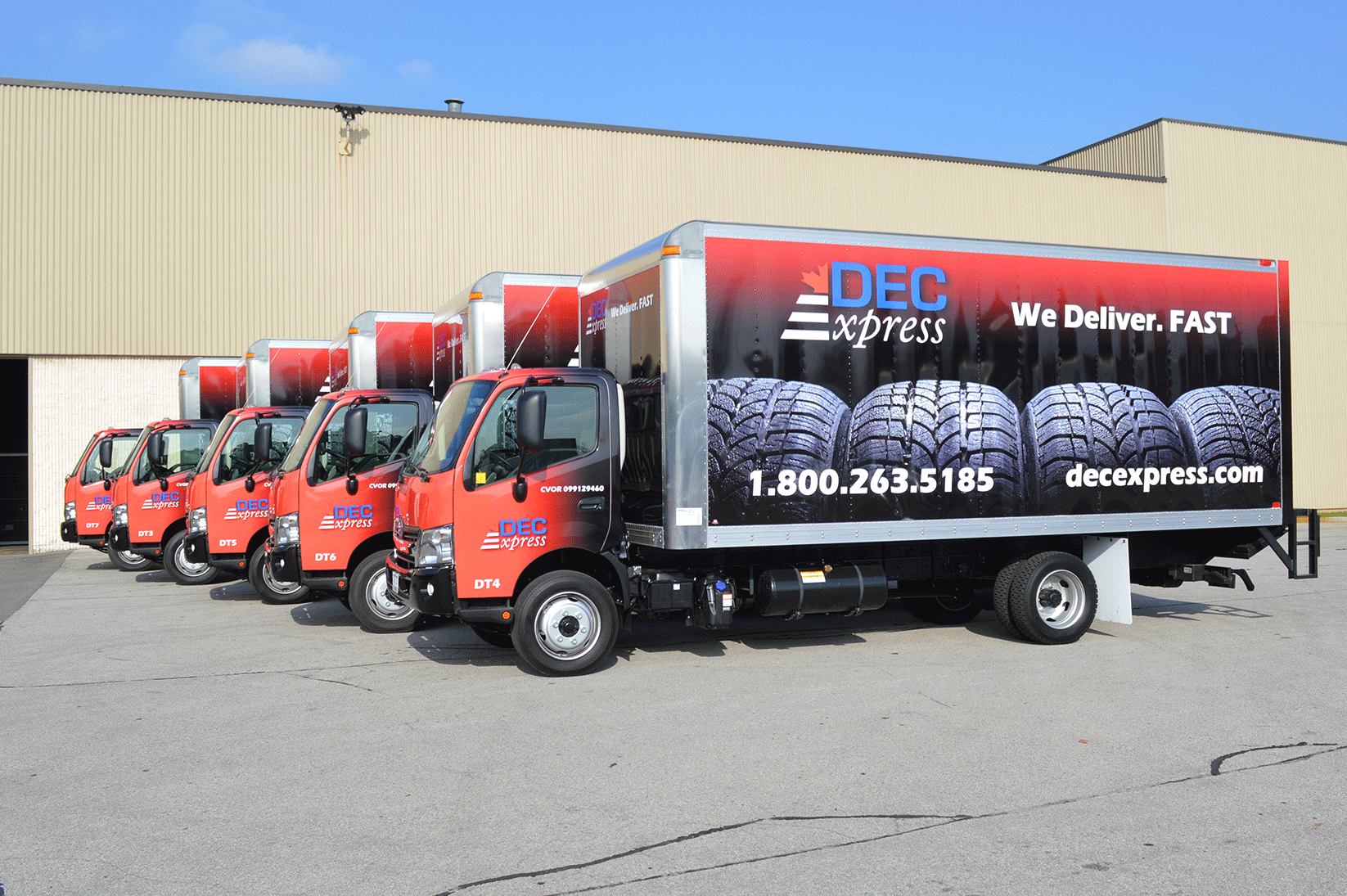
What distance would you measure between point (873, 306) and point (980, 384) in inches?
45.4

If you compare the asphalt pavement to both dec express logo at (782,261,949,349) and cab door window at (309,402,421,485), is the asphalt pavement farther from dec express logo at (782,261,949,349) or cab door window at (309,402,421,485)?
dec express logo at (782,261,949,349)

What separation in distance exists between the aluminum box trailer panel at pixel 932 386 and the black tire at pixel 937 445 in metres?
0.01

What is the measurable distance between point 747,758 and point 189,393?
15.6 meters

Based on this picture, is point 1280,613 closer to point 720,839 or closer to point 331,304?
point 720,839

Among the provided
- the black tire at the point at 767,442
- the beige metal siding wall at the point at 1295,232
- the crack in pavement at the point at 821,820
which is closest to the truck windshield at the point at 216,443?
the black tire at the point at 767,442

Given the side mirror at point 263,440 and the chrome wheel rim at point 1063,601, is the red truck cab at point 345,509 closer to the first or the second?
the side mirror at point 263,440

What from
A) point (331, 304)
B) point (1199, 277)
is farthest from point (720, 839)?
point (331, 304)

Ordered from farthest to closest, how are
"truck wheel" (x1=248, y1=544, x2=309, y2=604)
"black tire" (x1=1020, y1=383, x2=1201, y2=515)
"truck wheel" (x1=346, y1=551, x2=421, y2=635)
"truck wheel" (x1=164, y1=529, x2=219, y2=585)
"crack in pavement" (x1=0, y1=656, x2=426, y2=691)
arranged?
"truck wheel" (x1=164, y1=529, x2=219, y2=585) < "truck wheel" (x1=248, y1=544, x2=309, y2=604) < "truck wheel" (x1=346, y1=551, x2=421, y2=635) < "black tire" (x1=1020, y1=383, x2=1201, y2=515) < "crack in pavement" (x1=0, y1=656, x2=426, y2=691)

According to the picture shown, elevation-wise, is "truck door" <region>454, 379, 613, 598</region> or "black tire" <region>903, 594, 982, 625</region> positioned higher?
"truck door" <region>454, 379, 613, 598</region>

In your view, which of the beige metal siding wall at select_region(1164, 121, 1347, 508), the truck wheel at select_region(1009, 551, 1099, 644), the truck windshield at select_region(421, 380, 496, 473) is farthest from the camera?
the beige metal siding wall at select_region(1164, 121, 1347, 508)

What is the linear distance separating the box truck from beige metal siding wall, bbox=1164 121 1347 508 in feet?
74.5

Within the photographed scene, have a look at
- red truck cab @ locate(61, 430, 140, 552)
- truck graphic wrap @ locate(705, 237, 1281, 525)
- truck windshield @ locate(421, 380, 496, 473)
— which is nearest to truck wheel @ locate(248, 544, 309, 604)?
truck windshield @ locate(421, 380, 496, 473)

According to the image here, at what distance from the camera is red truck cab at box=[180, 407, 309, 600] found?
517 inches

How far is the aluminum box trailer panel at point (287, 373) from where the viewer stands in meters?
16.1
